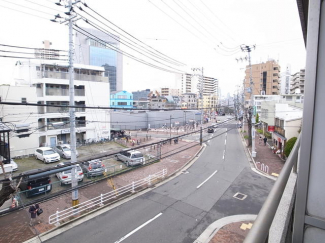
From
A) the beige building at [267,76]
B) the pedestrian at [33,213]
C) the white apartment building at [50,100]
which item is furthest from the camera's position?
the beige building at [267,76]

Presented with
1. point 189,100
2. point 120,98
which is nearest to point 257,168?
point 120,98

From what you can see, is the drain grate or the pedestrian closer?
the pedestrian

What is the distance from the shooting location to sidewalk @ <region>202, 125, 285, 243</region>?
6949 millimetres

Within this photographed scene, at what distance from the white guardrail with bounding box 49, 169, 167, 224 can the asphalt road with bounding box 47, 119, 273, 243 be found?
2.29 ft

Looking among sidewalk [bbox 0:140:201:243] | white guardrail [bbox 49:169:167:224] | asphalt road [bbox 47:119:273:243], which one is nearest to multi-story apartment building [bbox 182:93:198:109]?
sidewalk [bbox 0:140:201:243]

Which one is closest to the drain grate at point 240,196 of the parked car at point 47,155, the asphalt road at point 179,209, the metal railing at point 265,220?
the asphalt road at point 179,209

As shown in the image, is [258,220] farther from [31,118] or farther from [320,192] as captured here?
[31,118]

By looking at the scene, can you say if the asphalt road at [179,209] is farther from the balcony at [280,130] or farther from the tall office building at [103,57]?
the tall office building at [103,57]

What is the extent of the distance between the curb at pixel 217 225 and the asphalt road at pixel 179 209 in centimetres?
18

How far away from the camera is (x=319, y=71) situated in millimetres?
966

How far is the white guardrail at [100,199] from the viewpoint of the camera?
8059 millimetres

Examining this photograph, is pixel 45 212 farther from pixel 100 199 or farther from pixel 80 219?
pixel 100 199

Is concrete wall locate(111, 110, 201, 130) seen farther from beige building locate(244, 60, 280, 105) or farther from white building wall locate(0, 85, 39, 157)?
beige building locate(244, 60, 280, 105)

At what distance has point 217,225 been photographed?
7.69 meters
